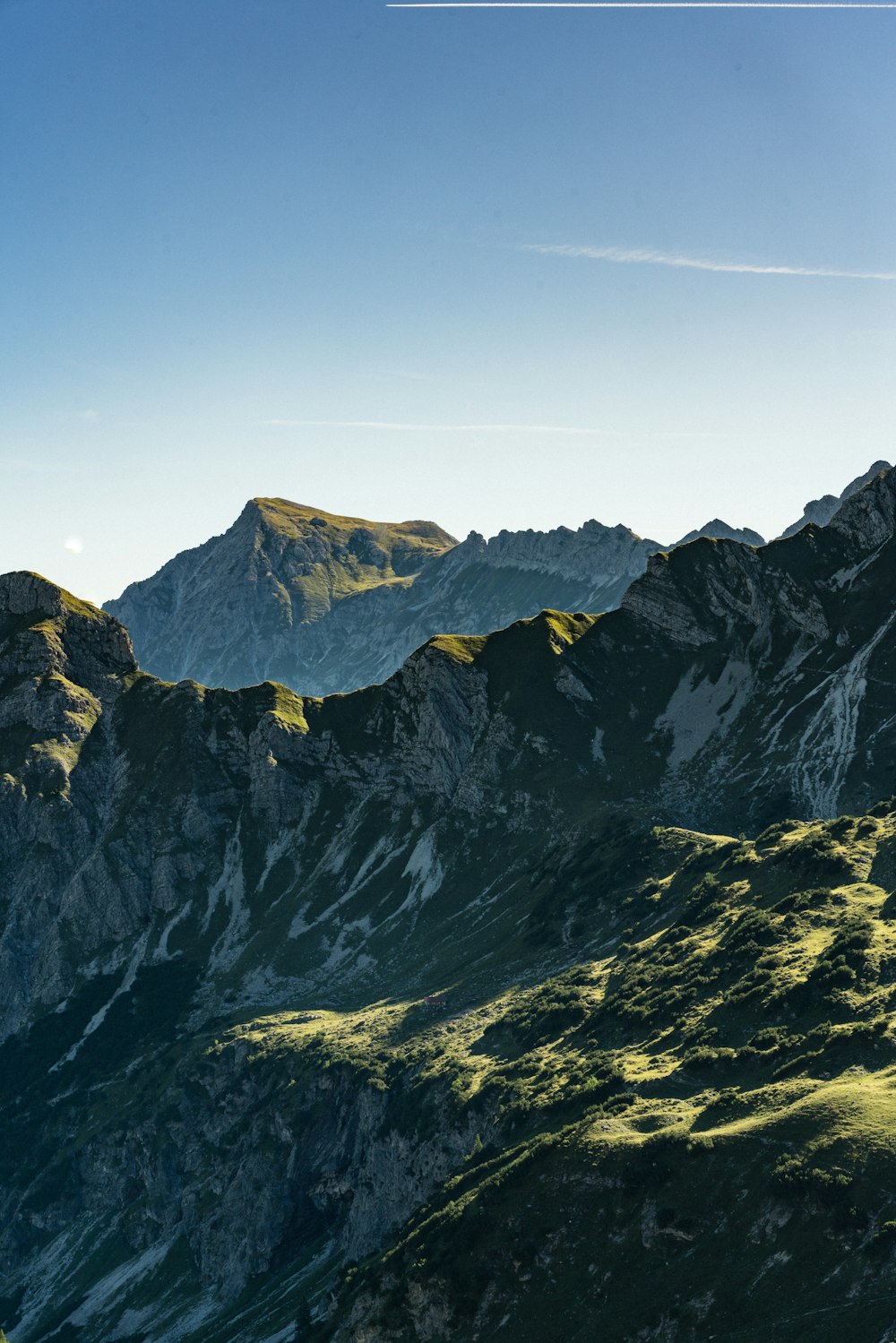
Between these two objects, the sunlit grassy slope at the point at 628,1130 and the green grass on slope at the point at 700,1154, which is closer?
the green grass on slope at the point at 700,1154

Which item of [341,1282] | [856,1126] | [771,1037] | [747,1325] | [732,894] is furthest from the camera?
[732,894]

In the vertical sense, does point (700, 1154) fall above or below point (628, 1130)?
above

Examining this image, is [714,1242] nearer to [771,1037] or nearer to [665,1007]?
[771,1037]

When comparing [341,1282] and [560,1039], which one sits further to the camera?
[560,1039]

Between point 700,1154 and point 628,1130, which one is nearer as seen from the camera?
point 700,1154

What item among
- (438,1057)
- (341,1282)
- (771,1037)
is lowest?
(341,1282)

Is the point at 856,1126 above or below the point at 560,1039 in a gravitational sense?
above

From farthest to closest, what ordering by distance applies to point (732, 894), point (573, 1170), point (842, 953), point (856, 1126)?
point (732, 894) < point (842, 953) < point (573, 1170) < point (856, 1126)

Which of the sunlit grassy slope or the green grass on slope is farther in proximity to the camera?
the sunlit grassy slope

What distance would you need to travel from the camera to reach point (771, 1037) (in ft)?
327

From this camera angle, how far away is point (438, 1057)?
15975cm

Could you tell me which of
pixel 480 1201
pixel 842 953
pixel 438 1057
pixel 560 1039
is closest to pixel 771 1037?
pixel 842 953

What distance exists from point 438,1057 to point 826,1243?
94.7m

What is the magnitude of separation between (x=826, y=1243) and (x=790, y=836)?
94891 millimetres
